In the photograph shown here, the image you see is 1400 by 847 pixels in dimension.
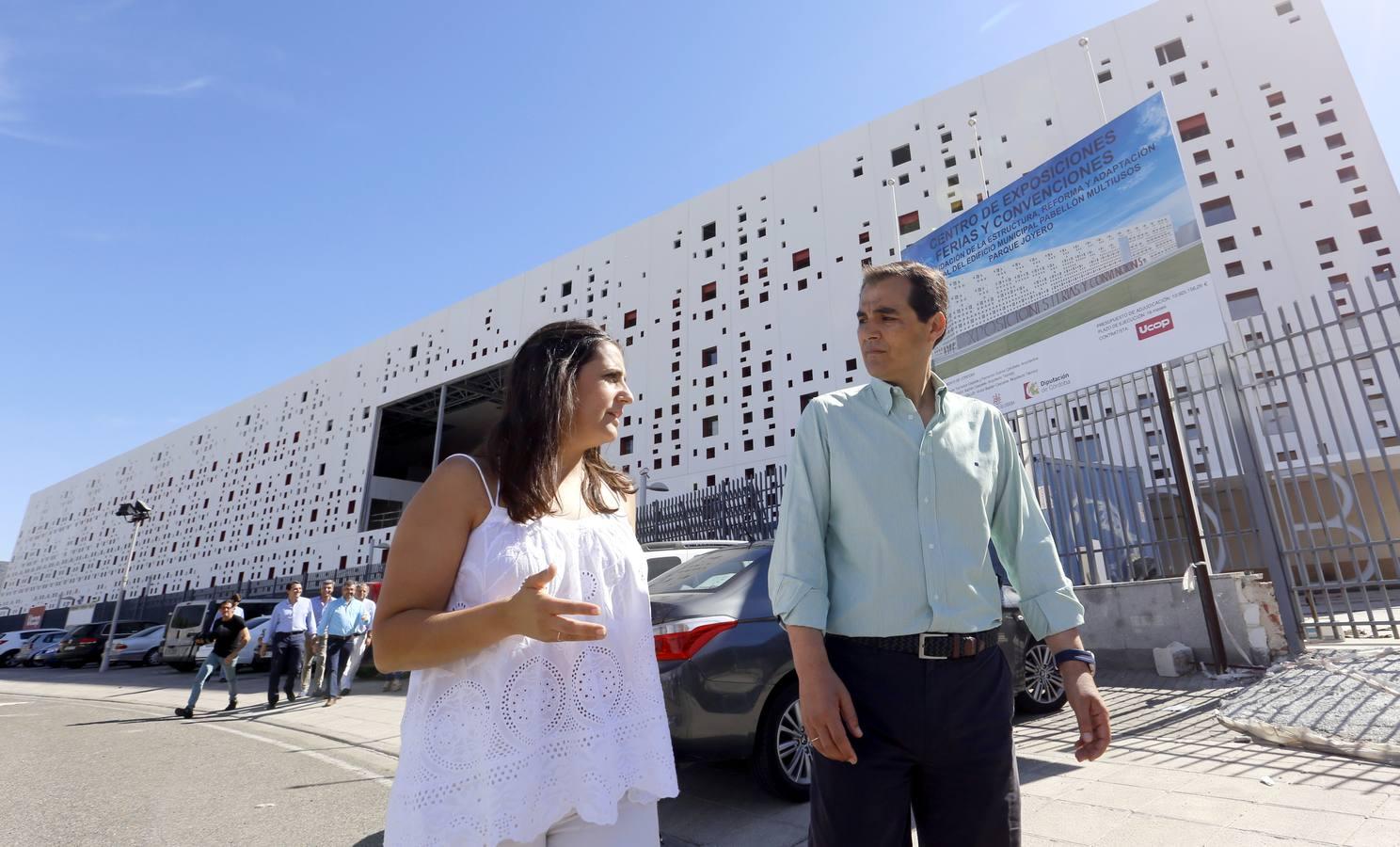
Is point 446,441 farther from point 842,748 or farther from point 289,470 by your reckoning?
point 842,748

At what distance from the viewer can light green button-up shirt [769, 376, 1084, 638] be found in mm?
1623

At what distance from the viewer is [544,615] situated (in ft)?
3.94

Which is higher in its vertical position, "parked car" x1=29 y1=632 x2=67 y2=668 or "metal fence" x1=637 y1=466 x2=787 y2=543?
"metal fence" x1=637 y1=466 x2=787 y2=543

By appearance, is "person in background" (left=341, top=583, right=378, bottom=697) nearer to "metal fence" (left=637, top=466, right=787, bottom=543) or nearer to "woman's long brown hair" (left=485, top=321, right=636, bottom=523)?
"metal fence" (left=637, top=466, right=787, bottom=543)

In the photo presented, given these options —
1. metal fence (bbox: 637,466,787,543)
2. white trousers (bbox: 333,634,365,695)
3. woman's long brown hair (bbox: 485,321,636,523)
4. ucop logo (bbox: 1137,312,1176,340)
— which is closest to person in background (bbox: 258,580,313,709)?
white trousers (bbox: 333,634,365,695)

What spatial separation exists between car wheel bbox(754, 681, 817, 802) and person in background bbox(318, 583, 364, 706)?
28.8ft

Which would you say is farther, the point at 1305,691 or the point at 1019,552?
the point at 1305,691

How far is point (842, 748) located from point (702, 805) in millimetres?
2984

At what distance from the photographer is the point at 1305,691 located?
4750 millimetres

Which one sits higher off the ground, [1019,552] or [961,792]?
[1019,552]

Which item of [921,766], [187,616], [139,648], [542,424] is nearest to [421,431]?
[139,648]

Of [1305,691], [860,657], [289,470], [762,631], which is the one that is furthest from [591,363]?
[289,470]

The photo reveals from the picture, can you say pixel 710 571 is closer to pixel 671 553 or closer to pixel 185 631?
pixel 671 553

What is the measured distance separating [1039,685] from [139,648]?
1083 inches
